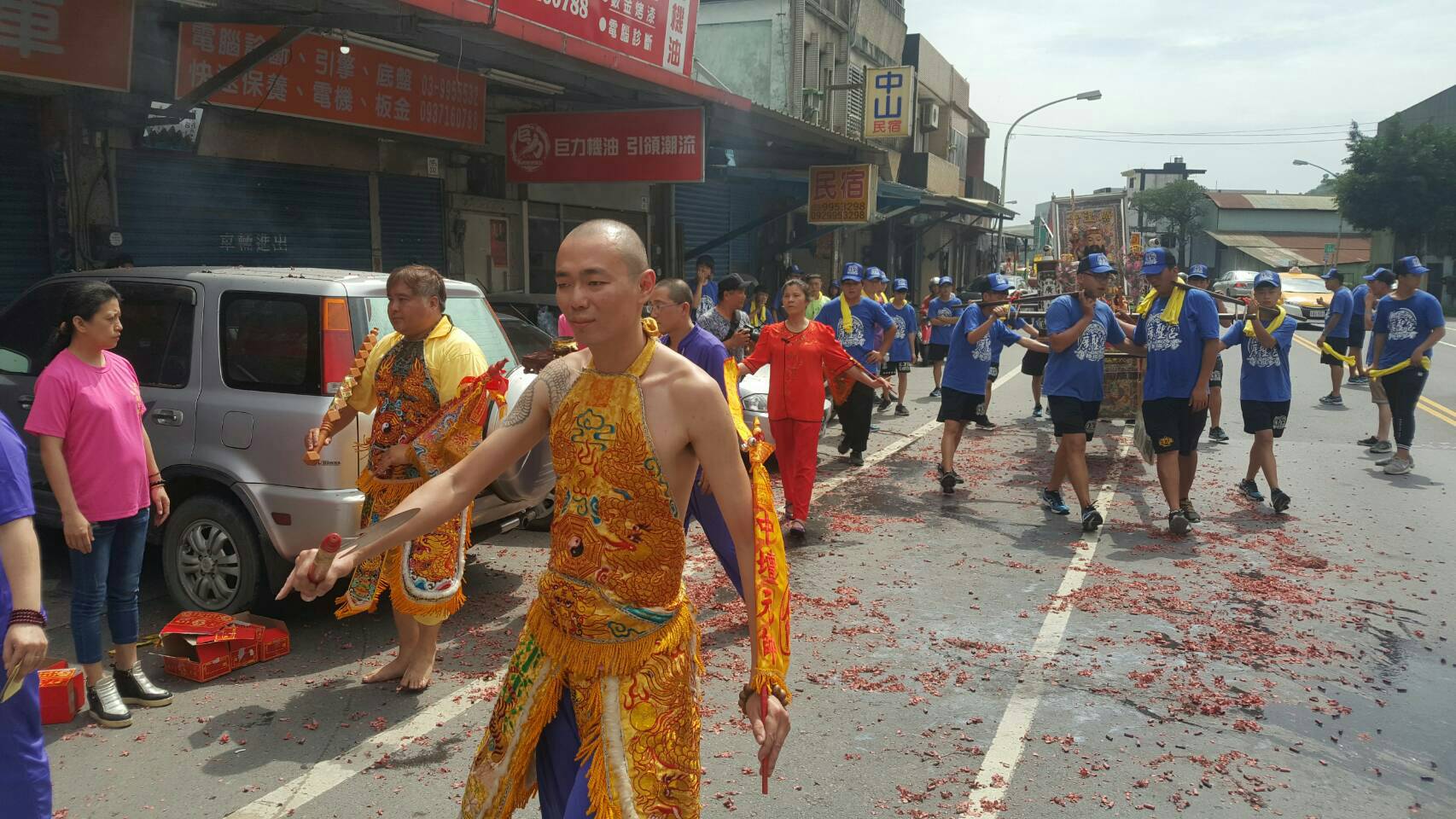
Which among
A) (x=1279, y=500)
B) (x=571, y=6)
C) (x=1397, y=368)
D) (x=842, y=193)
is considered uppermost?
(x=571, y=6)

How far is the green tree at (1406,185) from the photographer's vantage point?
48.1 meters

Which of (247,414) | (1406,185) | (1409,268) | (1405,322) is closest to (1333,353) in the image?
(1409,268)

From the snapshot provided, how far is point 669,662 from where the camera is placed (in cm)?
254

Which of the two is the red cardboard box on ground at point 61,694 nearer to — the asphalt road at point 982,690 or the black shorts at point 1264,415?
the asphalt road at point 982,690

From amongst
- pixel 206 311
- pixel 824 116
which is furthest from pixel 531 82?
pixel 824 116

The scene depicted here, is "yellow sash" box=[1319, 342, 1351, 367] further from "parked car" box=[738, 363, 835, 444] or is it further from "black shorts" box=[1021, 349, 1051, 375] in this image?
"parked car" box=[738, 363, 835, 444]

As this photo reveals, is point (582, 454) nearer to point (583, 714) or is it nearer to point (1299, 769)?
point (583, 714)

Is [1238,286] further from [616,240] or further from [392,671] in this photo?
[616,240]

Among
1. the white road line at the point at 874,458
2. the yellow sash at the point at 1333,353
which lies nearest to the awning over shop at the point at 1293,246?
the yellow sash at the point at 1333,353

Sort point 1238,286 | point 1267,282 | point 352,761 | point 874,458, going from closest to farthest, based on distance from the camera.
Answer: point 352,761 < point 1267,282 < point 874,458 < point 1238,286

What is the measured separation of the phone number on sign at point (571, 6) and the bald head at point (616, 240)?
324 inches

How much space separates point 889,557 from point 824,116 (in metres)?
22.0

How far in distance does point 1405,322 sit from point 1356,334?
5.75 metres

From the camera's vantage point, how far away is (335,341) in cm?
535
